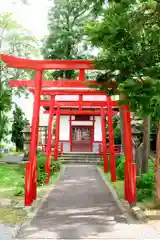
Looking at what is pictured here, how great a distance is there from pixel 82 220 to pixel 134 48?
177 inches

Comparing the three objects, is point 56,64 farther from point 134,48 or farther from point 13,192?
point 13,192

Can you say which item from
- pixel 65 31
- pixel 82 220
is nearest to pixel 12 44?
pixel 65 31

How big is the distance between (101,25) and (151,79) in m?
A: 2.03

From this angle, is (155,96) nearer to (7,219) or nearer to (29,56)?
(7,219)

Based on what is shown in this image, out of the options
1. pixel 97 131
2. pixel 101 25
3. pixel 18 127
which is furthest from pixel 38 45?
pixel 101 25

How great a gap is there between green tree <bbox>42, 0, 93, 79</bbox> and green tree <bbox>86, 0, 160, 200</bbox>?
60.9 feet

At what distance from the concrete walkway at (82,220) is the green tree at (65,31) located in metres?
15.9

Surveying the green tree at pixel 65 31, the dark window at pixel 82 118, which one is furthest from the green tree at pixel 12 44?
the dark window at pixel 82 118

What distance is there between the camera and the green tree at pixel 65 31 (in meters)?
28.9

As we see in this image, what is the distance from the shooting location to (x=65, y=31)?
28766mm

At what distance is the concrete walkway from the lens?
790 centimetres

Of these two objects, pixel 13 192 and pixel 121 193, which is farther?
pixel 13 192

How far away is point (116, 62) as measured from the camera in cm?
1020

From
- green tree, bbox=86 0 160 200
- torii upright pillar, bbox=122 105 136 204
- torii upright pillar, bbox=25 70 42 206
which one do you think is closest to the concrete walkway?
torii upright pillar, bbox=25 70 42 206
